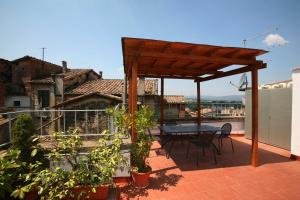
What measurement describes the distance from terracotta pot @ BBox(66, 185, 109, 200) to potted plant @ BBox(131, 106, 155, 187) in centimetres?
74

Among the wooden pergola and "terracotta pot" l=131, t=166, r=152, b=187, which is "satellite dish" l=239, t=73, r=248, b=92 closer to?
the wooden pergola

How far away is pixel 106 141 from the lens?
13.1 ft

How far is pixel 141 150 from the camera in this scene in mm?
4082

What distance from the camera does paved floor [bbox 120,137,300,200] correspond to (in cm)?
373

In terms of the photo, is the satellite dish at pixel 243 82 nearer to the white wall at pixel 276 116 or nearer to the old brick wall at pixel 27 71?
the white wall at pixel 276 116

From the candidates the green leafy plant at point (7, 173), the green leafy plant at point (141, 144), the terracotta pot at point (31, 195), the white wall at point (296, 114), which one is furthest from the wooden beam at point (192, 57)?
the terracotta pot at point (31, 195)

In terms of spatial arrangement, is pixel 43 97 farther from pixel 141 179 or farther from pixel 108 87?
pixel 141 179

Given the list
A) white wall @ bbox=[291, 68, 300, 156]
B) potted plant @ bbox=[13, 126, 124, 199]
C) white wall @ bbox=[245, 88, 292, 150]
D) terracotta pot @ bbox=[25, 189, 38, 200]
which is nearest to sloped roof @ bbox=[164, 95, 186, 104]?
white wall @ bbox=[245, 88, 292, 150]

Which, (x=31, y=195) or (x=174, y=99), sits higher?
(x=174, y=99)

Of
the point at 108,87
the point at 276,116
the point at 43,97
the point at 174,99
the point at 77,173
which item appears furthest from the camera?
the point at 174,99

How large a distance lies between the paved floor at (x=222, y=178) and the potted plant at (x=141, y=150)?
0.21m

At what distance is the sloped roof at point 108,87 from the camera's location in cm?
1731

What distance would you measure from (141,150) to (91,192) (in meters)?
1.23

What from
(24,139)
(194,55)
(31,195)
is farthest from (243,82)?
(31,195)
